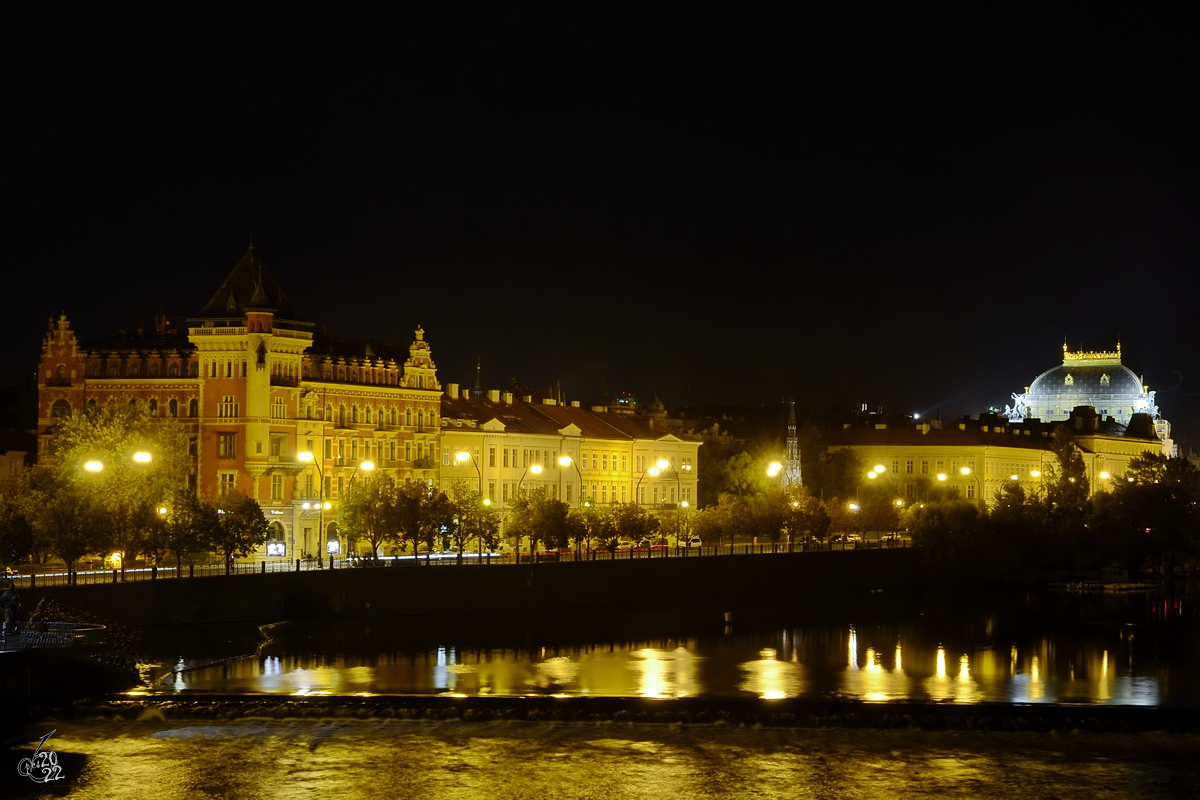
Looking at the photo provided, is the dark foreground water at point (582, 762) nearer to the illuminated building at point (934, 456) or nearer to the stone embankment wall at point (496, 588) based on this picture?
the stone embankment wall at point (496, 588)

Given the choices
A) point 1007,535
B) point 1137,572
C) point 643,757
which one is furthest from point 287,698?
point 1137,572

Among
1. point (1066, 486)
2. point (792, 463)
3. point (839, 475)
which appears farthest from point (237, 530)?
point (839, 475)

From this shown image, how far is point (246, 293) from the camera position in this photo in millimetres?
105000

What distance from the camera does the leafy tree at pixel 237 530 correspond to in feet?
284

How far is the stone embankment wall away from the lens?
7931cm

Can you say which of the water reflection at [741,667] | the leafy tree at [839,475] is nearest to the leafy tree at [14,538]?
the water reflection at [741,667]

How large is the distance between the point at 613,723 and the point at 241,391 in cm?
4631

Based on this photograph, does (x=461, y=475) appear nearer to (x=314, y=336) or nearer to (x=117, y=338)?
(x=314, y=336)

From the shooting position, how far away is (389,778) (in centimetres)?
5569

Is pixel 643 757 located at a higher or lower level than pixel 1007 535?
lower

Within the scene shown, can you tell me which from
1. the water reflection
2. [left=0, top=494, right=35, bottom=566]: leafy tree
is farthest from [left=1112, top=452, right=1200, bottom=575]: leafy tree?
[left=0, top=494, right=35, bottom=566]: leafy tree

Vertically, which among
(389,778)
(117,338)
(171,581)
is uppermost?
(117,338)

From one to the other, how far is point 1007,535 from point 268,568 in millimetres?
54336

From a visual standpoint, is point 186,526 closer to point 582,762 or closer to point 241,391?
point 241,391
